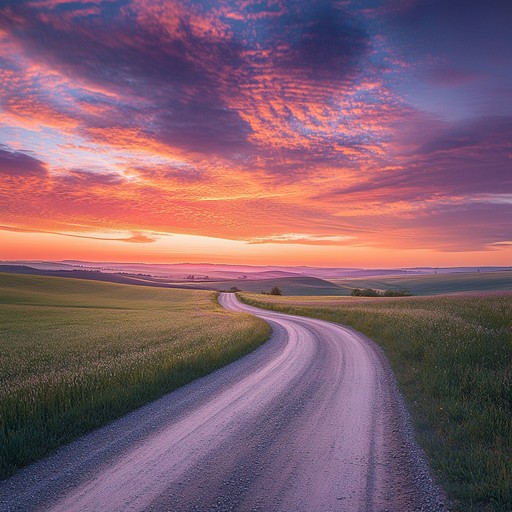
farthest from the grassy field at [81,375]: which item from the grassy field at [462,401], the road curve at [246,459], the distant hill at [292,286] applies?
the distant hill at [292,286]

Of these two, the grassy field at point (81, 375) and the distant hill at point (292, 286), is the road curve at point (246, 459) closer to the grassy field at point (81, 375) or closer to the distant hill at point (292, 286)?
the grassy field at point (81, 375)

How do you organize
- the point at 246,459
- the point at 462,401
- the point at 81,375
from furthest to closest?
1. the point at 81,375
2. the point at 462,401
3. the point at 246,459

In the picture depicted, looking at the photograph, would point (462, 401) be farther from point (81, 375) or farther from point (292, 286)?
point (292, 286)

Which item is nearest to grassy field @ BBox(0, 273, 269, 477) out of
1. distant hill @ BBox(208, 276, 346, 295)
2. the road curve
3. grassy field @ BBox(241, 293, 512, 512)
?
the road curve

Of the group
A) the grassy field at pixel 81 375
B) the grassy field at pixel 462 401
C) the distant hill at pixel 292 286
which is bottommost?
the distant hill at pixel 292 286

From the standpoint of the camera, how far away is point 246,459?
6.28 metres

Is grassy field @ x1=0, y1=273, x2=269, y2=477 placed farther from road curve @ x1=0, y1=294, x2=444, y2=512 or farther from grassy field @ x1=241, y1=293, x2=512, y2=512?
grassy field @ x1=241, y1=293, x2=512, y2=512

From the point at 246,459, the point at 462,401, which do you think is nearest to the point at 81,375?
the point at 246,459

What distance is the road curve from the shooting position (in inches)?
201

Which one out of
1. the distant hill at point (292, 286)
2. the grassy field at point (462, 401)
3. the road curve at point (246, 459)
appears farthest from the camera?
the distant hill at point (292, 286)

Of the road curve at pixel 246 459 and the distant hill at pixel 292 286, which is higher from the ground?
the road curve at pixel 246 459

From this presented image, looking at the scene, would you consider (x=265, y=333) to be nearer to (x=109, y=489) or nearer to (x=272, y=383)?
(x=272, y=383)

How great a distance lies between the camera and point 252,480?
5.59m

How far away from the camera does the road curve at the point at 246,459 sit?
511cm
